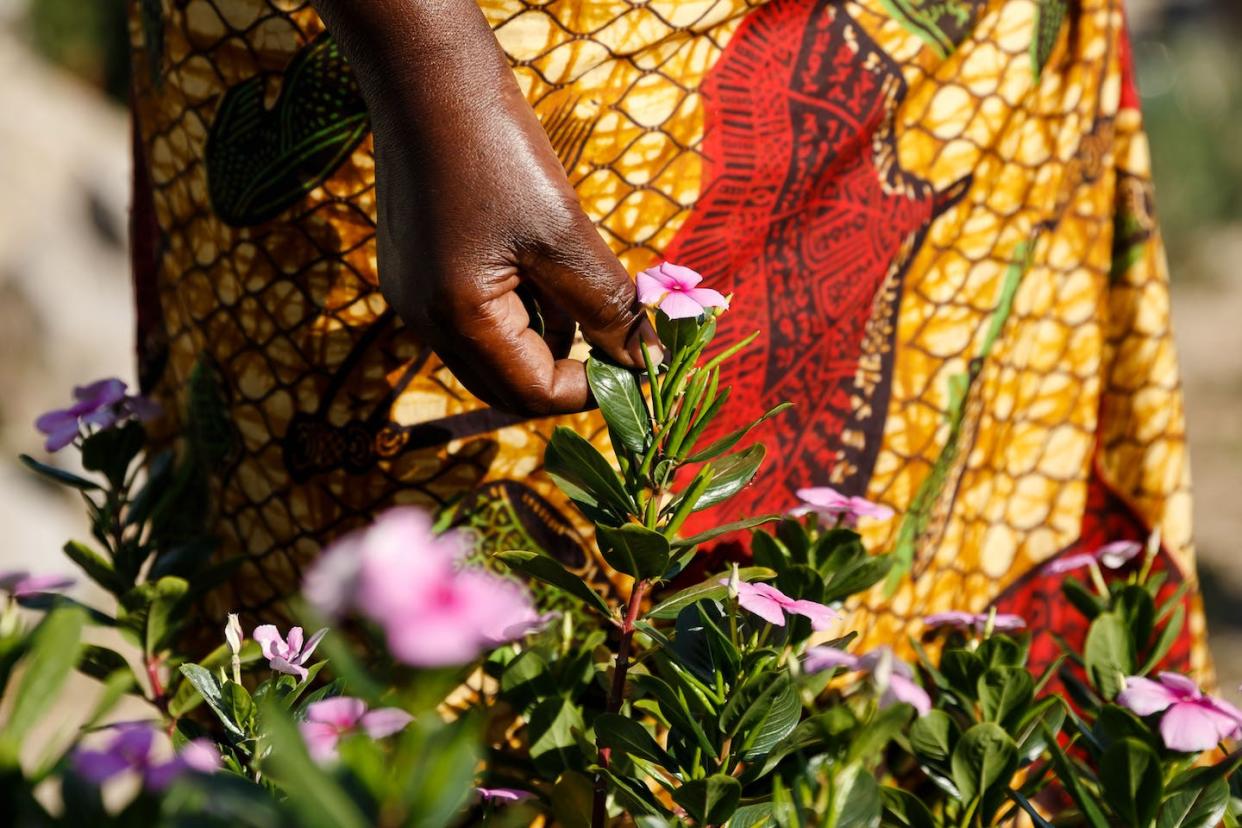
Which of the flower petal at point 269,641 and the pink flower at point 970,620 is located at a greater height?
the pink flower at point 970,620

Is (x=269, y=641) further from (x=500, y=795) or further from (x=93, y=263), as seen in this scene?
(x=93, y=263)

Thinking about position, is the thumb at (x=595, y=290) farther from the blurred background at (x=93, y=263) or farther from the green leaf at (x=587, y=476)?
the blurred background at (x=93, y=263)

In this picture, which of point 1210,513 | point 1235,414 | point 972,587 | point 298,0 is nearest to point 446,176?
point 298,0

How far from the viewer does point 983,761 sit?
0.94 m

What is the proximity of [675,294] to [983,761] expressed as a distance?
44cm

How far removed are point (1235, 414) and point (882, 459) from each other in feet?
15.2

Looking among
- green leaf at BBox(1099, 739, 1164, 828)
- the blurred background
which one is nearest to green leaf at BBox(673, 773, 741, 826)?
green leaf at BBox(1099, 739, 1164, 828)

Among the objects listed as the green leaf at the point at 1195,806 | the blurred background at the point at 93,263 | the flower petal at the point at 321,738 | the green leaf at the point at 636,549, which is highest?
the blurred background at the point at 93,263

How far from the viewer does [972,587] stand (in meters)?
1.45

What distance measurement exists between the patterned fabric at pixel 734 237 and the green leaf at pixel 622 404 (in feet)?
0.67

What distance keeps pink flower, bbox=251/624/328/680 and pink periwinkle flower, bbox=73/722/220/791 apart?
233 mm

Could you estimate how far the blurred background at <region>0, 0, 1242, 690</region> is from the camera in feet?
12.7

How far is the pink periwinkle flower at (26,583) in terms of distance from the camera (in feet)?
3.41

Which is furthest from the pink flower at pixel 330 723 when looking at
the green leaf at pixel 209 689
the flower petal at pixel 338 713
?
the green leaf at pixel 209 689
